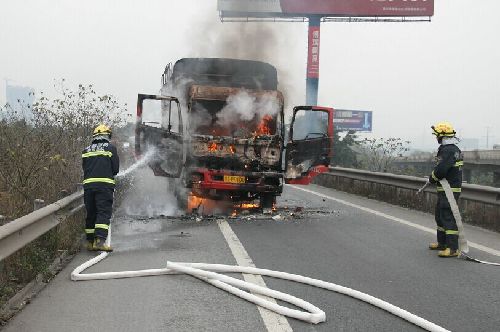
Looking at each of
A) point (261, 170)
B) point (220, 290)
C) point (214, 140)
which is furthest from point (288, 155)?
point (220, 290)

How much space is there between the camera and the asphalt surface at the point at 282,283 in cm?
462

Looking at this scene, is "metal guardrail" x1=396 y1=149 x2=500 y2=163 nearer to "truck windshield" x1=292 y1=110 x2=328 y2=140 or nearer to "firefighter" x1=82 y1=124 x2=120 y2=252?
"truck windshield" x1=292 y1=110 x2=328 y2=140

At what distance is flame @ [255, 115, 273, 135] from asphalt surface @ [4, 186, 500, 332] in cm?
241

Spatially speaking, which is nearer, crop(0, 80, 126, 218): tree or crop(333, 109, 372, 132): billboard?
crop(0, 80, 126, 218): tree

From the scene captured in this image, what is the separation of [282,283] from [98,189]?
3.10 meters

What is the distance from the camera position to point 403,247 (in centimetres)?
804

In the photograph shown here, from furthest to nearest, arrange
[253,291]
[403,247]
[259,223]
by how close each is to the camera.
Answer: [259,223] → [403,247] → [253,291]

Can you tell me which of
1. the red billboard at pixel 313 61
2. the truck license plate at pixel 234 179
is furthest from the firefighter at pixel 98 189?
the red billboard at pixel 313 61

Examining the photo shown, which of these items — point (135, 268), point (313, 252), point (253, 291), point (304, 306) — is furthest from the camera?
point (313, 252)


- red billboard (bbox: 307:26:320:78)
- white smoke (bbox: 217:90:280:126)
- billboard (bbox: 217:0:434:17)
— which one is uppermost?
billboard (bbox: 217:0:434:17)

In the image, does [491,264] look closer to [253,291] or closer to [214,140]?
[253,291]

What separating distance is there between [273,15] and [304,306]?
34454mm

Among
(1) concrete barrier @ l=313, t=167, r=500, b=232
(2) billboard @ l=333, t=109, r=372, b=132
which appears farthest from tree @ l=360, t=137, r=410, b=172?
(2) billboard @ l=333, t=109, r=372, b=132

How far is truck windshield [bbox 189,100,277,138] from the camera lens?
11812 mm
